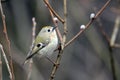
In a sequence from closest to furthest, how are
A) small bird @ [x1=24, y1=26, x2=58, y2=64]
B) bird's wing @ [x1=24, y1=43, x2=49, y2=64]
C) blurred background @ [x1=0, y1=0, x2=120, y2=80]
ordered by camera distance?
bird's wing @ [x1=24, y1=43, x2=49, y2=64], small bird @ [x1=24, y1=26, x2=58, y2=64], blurred background @ [x1=0, y1=0, x2=120, y2=80]

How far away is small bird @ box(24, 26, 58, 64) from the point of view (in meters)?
4.14

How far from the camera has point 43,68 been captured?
8.64 m

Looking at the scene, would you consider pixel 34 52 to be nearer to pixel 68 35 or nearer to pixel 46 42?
pixel 46 42

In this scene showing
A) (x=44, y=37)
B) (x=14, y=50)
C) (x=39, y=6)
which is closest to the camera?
(x=44, y=37)

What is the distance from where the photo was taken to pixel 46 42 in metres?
4.35

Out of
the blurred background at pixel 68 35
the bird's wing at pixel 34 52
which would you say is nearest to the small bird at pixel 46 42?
the bird's wing at pixel 34 52

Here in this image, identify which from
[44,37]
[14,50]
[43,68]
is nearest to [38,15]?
[43,68]

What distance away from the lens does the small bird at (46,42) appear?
414 cm

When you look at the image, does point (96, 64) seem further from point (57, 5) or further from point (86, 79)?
point (57, 5)

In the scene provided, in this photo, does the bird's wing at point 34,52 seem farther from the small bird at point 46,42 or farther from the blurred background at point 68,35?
the blurred background at point 68,35

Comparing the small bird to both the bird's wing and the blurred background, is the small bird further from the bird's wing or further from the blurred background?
the blurred background

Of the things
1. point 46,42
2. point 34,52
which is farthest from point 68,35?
point 34,52

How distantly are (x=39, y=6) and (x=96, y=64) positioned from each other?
67.1 inches

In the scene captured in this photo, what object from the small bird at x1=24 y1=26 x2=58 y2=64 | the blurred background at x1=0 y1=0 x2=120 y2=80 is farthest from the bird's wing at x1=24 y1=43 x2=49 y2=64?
Answer: the blurred background at x1=0 y1=0 x2=120 y2=80
